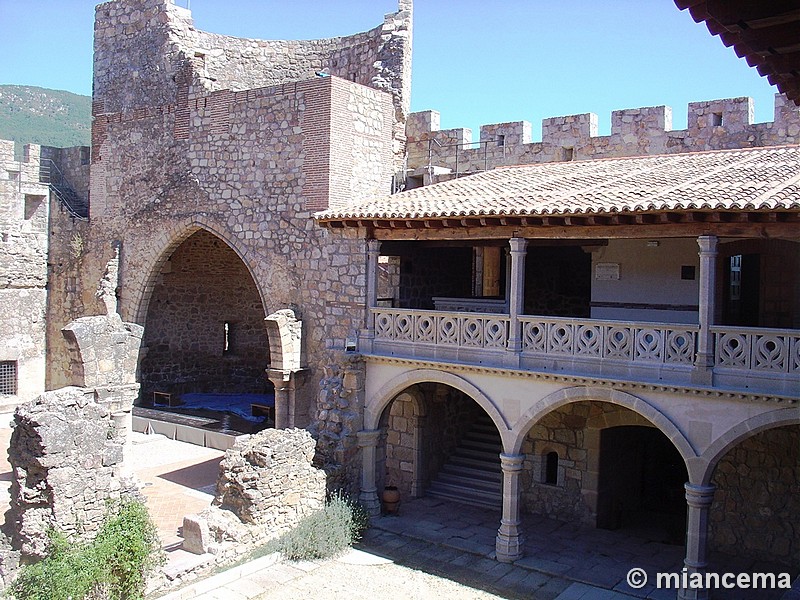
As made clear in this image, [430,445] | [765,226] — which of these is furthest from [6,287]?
[765,226]

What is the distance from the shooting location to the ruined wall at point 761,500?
12.3 meters

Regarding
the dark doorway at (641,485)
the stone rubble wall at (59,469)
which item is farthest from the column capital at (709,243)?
the stone rubble wall at (59,469)

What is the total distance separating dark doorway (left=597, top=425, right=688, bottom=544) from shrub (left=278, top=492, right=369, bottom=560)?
431cm

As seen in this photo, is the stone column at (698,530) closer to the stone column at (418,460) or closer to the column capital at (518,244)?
the column capital at (518,244)

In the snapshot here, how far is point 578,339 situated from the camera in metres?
12.0

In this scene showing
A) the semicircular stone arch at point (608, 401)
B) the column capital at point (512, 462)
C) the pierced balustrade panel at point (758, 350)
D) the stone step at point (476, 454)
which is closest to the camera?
the pierced balustrade panel at point (758, 350)

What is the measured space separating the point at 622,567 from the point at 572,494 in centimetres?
222

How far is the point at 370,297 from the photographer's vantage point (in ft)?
47.8

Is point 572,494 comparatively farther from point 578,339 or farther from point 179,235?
point 179,235

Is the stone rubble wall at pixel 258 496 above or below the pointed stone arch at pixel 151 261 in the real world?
below

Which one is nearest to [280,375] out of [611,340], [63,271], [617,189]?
[611,340]

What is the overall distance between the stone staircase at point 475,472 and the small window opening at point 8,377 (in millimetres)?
12439

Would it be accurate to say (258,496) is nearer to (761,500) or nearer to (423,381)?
(423,381)

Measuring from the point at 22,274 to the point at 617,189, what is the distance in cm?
1652
